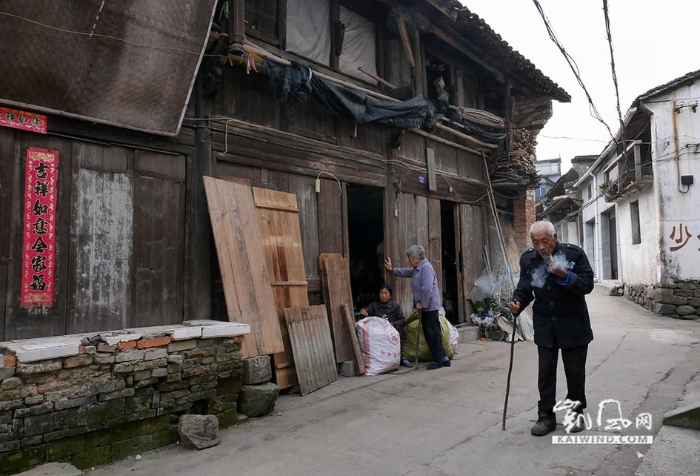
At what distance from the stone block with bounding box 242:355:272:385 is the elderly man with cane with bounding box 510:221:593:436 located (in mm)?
2789

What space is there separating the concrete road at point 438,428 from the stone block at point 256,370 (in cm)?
42

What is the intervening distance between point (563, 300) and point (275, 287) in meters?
3.52

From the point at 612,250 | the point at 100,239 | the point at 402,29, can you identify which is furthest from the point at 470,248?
the point at 612,250

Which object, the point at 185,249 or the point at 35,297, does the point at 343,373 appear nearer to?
the point at 185,249

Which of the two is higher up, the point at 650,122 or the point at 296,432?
the point at 650,122

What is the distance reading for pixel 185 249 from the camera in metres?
5.70

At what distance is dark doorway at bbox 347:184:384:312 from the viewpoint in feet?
34.2

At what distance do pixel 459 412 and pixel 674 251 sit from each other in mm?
12799

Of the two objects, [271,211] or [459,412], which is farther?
[271,211]

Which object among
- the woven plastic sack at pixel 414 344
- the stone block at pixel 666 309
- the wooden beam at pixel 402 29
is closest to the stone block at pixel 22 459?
the woven plastic sack at pixel 414 344

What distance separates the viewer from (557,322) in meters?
4.33

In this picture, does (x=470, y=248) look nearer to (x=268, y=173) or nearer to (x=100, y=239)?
(x=268, y=173)

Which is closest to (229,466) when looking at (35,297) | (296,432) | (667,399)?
(296,432)

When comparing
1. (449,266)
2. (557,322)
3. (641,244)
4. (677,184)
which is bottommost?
(557,322)
